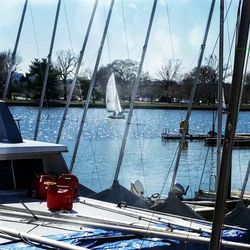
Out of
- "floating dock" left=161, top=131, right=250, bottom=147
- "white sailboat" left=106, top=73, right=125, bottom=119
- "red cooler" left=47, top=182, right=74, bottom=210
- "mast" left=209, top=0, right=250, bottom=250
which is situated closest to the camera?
"mast" left=209, top=0, right=250, bottom=250

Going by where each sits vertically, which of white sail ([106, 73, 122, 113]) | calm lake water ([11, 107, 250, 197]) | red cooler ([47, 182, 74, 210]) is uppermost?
white sail ([106, 73, 122, 113])

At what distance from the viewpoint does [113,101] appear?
249ft

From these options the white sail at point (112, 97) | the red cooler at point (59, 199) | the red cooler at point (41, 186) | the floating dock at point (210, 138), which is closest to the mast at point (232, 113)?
the red cooler at point (59, 199)

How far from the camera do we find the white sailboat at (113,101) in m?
68.6

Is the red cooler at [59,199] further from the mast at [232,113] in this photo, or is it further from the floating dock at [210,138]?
the floating dock at [210,138]

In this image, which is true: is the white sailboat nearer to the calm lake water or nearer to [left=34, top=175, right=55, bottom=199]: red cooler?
the calm lake water

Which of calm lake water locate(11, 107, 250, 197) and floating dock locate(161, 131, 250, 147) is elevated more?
floating dock locate(161, 131, 250, 147)

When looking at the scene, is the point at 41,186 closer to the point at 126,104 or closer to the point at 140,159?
the point at 140,159

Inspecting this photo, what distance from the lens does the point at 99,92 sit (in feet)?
291

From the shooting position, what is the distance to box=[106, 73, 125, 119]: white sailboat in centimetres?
6862

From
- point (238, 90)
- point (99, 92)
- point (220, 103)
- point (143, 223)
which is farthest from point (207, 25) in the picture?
point (99, 92)

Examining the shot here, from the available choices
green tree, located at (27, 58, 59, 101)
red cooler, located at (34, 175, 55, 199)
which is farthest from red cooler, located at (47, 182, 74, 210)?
green tree, located at (27, 58, 59, 101)

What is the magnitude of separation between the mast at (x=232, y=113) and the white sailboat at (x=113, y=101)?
58162 mm

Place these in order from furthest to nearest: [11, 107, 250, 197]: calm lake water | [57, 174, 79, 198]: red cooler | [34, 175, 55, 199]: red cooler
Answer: [11, 107, 250, 197]: calm lake water
[57, 174, 79, 198]: red cooler
[34, 175, 55, 199]: red cooler
